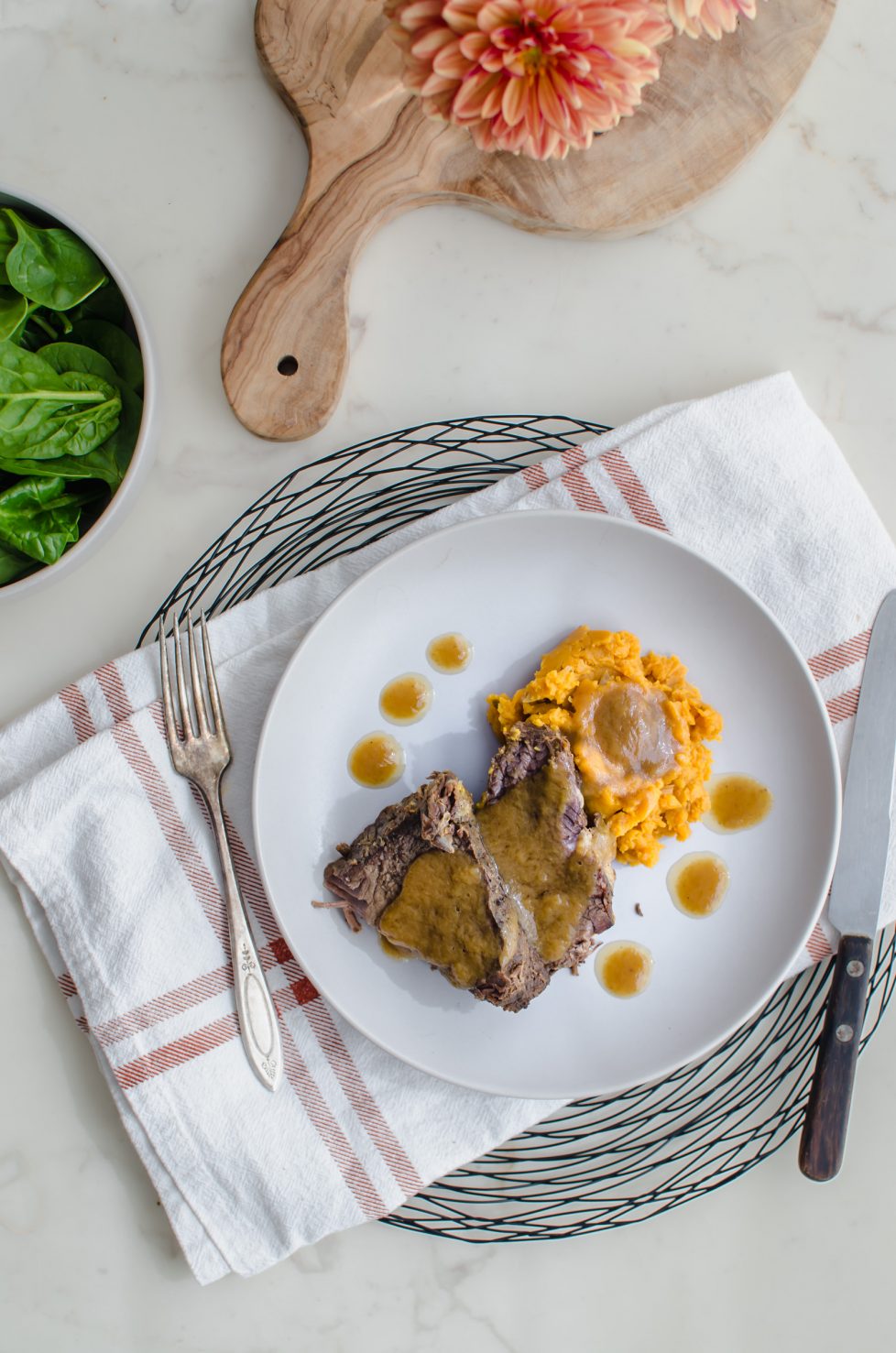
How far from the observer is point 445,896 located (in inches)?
89.1

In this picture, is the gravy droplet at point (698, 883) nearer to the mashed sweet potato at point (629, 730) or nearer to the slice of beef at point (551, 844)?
the mashed sweet potato at point (629, 730)

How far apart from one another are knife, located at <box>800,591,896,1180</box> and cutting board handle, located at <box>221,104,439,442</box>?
4.96ft

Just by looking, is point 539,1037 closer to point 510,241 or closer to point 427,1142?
point 427,1142

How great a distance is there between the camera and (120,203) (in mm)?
2713

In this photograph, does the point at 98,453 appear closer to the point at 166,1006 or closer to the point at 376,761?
the point at 376,761

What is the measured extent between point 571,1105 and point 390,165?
7.85 feet

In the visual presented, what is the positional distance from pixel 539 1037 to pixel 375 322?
1.86 meters

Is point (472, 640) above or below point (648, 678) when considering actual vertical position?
above

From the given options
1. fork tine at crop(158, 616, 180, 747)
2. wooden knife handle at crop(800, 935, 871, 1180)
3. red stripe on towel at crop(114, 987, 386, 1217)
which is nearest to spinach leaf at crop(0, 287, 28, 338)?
fork tine at crop(158, 616, 180, 747)

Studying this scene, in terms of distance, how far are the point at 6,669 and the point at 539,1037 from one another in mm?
1645

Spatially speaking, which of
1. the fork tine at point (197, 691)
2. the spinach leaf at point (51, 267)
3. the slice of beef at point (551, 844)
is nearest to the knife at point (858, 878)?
the slice of beef at point (551, 844)

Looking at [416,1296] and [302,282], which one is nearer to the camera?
[302,282]

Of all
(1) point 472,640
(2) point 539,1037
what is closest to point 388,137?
(1) point 472,640

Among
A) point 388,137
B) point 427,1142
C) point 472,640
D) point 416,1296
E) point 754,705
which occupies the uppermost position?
point 388,137
